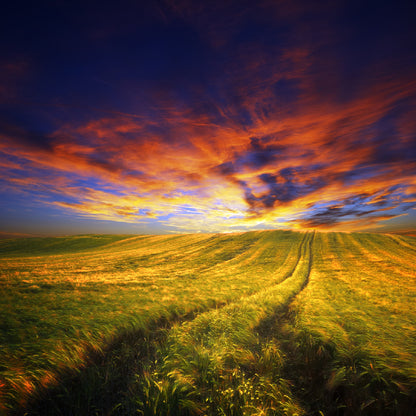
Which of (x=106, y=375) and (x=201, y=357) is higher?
(x=201, y=357)

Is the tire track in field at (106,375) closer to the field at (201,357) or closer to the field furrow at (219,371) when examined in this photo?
the field at (201,357)

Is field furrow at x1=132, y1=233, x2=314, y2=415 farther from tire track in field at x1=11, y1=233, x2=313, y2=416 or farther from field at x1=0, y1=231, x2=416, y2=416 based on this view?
tire track in field at x1=11, y1=233, x2=313, y2=416

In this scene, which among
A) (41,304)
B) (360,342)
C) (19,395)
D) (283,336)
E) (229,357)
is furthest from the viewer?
(41,304)

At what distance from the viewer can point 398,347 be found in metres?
5.14

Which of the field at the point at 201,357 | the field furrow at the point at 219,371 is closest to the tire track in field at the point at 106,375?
the field at the point at 201,357

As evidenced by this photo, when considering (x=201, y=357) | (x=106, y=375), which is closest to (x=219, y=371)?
(x=201, y=357)

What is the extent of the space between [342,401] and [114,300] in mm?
10129

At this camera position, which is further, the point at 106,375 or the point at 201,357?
the point at 201,357

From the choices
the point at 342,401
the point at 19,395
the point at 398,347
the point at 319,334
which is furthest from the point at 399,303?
the point at 19,395

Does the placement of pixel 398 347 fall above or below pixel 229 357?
above

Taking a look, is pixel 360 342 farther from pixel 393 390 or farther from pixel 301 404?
pixel 301 404

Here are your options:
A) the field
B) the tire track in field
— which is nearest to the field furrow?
the field

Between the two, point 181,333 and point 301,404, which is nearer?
point 301,404

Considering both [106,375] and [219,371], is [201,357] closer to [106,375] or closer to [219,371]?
[219,371]
